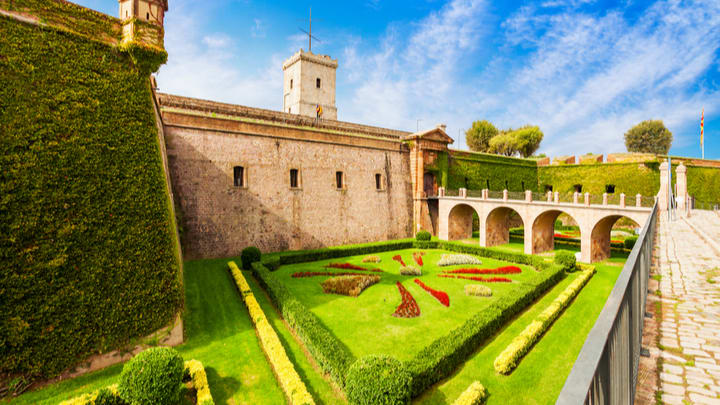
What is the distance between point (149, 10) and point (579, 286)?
24.5 meters

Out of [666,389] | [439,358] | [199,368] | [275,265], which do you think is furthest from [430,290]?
[666,389]

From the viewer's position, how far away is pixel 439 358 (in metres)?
8.43

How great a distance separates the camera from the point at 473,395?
7535 millimetres

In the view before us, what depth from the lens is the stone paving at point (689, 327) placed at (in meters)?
2.87

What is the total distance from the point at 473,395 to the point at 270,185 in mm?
16290

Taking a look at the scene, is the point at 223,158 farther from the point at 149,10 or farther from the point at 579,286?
the point at 579,286

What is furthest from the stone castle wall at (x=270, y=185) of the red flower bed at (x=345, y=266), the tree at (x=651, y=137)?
the tree at (x=651, y=137)

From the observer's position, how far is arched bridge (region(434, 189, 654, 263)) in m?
19.5

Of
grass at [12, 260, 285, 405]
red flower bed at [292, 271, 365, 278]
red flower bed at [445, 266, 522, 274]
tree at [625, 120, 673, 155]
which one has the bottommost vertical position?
grass at [12, 260, 285, 405]

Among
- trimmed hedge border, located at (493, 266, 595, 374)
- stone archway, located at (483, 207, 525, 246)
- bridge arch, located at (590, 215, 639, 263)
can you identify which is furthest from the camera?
stone archway, located at (483, 207, 525, 246)

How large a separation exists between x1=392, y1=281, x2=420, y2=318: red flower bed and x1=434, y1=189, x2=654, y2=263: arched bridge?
1306 centimetres

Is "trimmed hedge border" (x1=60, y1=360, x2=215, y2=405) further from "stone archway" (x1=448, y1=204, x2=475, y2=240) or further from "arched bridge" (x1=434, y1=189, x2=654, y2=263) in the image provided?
"stone archway" (x1=448, y1=204, x2=475, y2=240)

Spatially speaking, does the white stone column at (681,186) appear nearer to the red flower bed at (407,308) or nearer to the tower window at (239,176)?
the red flower bed at (407,308)

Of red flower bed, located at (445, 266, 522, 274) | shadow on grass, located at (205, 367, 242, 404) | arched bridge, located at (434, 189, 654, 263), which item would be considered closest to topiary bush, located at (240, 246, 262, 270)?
shadow on grass, located at (205, 367, 242, 404)
